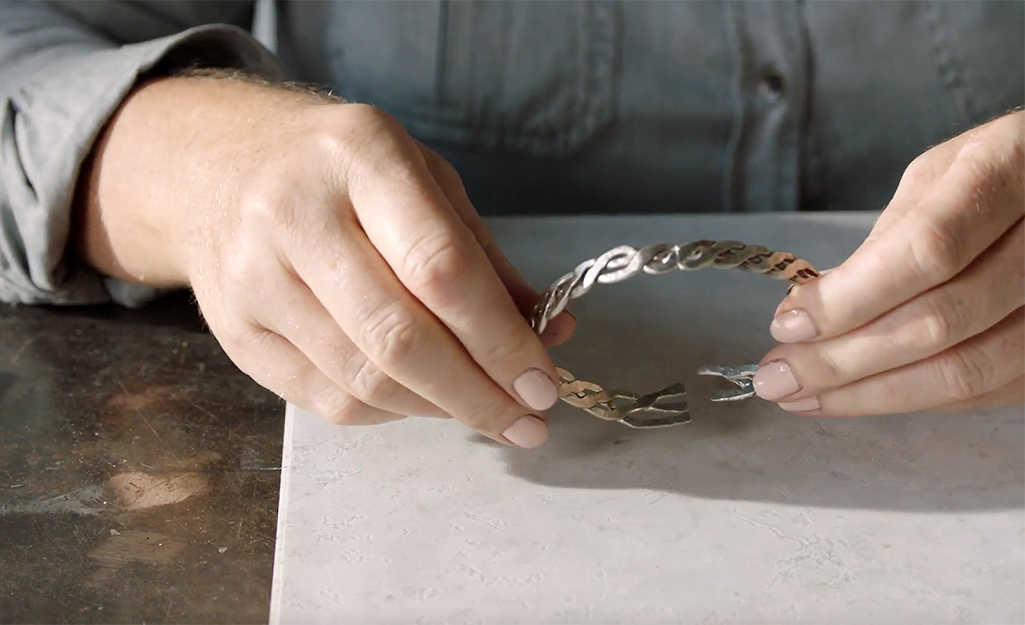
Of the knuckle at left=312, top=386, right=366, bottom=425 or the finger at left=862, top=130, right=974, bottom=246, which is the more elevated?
the finger at left=862, top=130, right=974, bottom=246

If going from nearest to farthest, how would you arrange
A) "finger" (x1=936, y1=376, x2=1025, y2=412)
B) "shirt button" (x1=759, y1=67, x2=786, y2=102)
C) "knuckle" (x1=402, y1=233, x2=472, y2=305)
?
"knuckle" (x1=402, y1=233, x2=472, y2=305), "finger" (x1=936, y1=376, x2=1025, y2=412), "shirt button" (x1=759, y1=67, x2=786, y2=102)

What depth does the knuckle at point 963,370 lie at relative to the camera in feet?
1.56

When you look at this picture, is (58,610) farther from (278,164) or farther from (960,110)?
(960,110)

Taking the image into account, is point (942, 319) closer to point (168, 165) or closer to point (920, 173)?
point (920, 173)

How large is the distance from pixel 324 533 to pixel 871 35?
582mm

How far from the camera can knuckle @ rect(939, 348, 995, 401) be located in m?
0.48

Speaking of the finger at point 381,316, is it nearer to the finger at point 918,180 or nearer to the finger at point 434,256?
the finger at point 434,256

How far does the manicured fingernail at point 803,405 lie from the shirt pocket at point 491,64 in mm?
326

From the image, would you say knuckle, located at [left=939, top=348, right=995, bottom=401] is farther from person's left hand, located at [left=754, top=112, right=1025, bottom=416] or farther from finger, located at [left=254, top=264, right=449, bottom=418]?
finger, located at [left=254, top=264, right=449, bottom=418]

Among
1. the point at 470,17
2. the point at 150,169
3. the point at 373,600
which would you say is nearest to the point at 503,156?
the point at 470,17

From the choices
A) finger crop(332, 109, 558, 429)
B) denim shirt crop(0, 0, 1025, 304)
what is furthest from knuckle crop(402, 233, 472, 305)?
denim shirt crop(0, 0, 1025, 304)

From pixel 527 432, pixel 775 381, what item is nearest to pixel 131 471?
pixel 527 432

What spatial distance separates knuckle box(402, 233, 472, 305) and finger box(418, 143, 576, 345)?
0.25 feet

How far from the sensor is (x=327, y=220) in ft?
1.35
